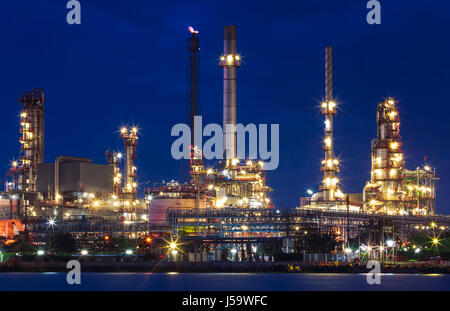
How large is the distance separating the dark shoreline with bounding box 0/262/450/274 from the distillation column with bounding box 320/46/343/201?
46.3 meters

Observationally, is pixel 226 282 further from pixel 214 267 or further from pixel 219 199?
pixel 219 199

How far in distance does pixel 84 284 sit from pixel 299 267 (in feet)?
84.8

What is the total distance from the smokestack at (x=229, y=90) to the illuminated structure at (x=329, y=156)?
1582 centimetres

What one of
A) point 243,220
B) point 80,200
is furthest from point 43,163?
point 243,220

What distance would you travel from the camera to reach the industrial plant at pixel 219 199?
120m

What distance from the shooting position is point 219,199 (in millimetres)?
145250

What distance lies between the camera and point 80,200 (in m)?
148

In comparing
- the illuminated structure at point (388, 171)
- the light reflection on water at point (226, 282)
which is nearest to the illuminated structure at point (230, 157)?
the illuminated structure at point (388, 171)

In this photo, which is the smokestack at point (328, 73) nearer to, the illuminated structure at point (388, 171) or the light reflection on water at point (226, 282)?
the illuminated structure at point (388, 171)

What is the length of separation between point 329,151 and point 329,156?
898 mm

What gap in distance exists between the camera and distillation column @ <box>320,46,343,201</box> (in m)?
144

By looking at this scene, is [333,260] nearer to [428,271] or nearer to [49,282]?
[428,271]

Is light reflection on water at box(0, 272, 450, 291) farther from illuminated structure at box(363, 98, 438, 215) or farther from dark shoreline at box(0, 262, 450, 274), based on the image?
illuminated structure at box(363, 98, 438, 215)

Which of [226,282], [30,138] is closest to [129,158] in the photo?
[30,138]
